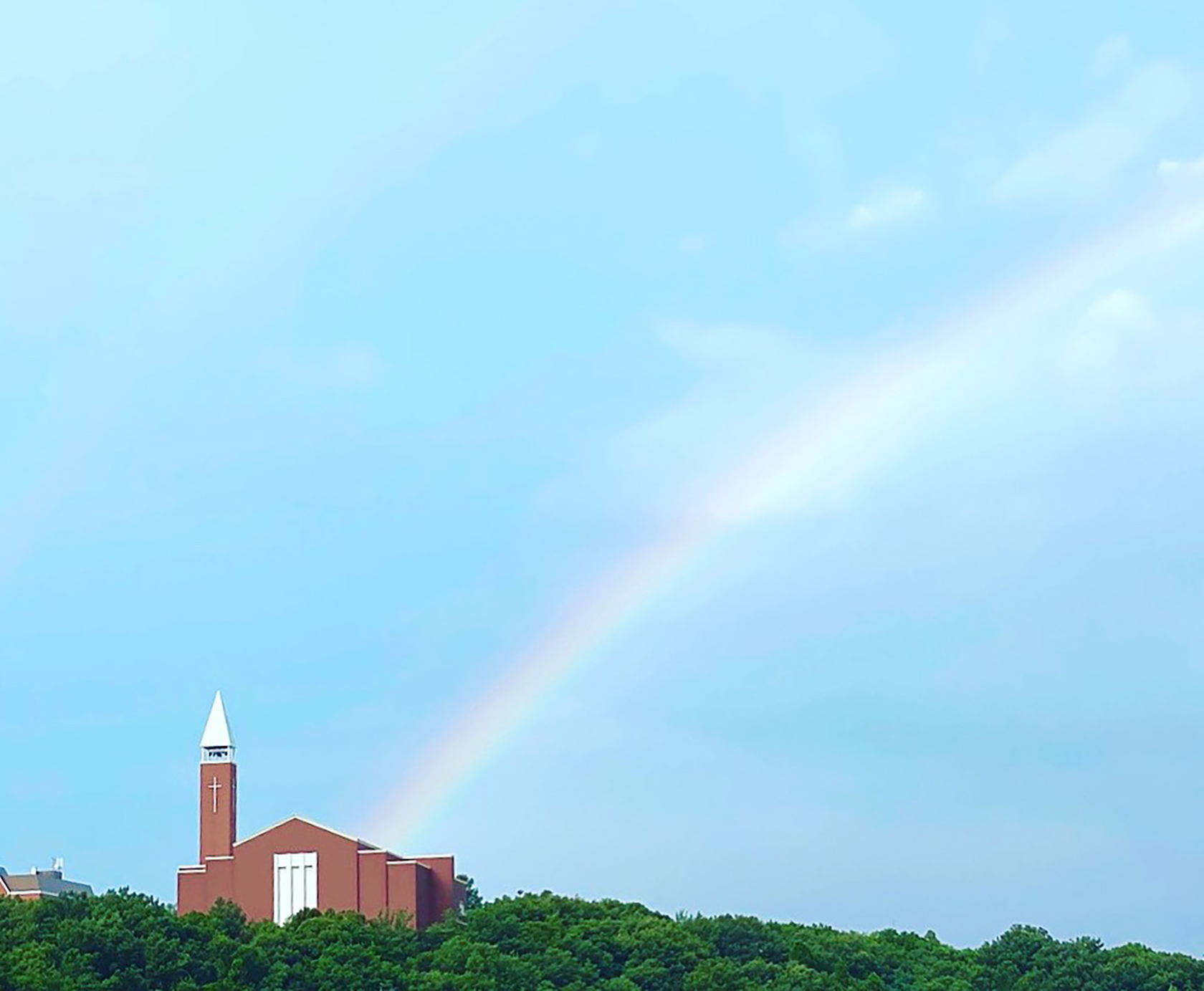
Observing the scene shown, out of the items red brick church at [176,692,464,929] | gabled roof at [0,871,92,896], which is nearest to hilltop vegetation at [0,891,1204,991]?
red brick church at [176,692,464,929]

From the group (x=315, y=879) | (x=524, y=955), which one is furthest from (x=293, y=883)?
(x=524, y=955)

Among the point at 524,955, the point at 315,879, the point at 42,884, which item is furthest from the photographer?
the point at 42,884

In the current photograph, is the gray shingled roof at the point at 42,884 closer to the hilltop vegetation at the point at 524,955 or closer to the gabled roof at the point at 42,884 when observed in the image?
the gabled roof at the point at 42,884

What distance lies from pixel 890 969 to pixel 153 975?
3256 cm

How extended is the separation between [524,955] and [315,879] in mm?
10852

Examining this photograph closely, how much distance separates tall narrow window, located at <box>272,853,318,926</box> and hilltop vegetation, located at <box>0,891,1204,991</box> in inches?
211

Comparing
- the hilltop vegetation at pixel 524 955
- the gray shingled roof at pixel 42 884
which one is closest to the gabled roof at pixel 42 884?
the gray shingled roof at pixel 42 884

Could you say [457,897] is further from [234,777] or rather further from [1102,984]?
[1102,984]

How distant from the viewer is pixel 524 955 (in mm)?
68500

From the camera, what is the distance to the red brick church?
7438 cm

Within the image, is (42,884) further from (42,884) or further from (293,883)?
(293,883)

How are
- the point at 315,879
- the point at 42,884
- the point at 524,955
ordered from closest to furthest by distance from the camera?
the point at 524,955 < the point at 315,879 < the point at 42,884

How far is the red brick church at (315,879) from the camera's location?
74.4 metres

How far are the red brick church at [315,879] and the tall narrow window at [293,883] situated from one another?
28 mm
